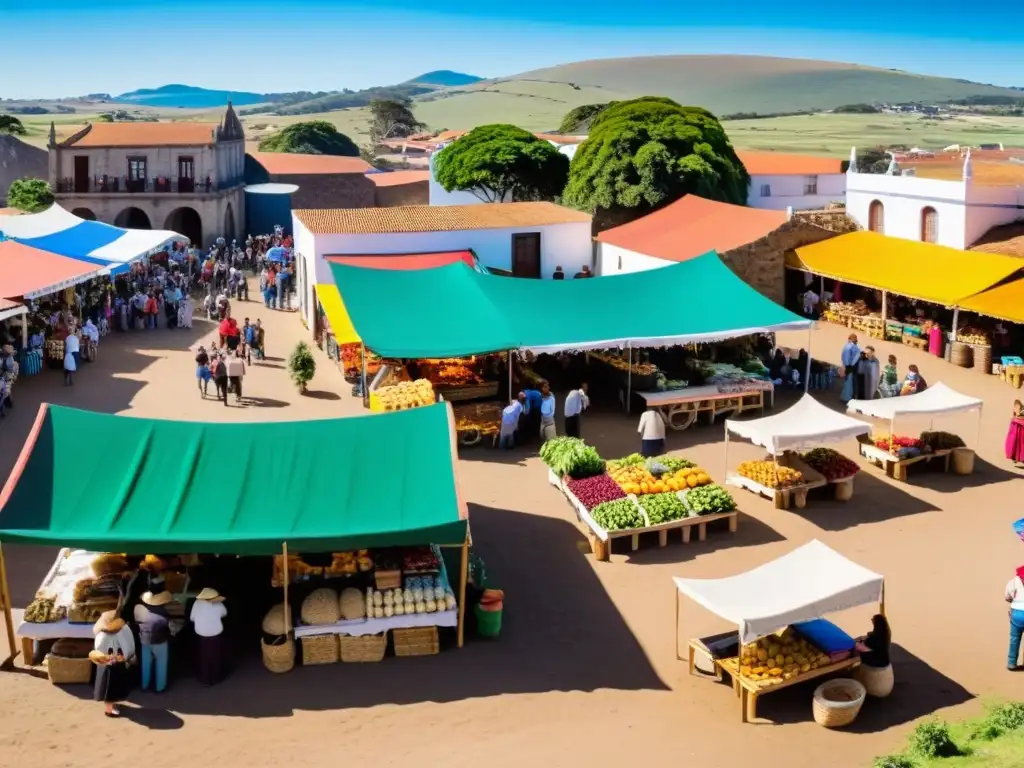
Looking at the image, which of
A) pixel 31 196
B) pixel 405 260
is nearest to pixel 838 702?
pixel 405 260

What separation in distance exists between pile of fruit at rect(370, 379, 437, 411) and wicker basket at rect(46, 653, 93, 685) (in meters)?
7.29

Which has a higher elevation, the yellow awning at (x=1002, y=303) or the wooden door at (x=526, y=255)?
the wooden door at (x=526, y=255)

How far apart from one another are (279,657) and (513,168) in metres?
32.5

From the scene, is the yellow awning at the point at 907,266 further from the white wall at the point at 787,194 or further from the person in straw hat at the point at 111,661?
the white wall at the point at 787,194

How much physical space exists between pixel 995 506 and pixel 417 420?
7897 mm

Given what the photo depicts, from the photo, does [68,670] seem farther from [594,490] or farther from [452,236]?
[452,236]

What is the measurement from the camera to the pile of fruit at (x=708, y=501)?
13.6 metres

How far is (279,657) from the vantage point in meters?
10.3

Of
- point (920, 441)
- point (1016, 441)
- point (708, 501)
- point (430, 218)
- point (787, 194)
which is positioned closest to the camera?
point (708, 501)

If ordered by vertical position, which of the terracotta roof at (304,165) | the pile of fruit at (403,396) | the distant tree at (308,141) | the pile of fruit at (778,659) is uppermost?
the distant tree at (308,141)

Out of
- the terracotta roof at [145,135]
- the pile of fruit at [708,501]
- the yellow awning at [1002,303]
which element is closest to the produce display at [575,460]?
the pile of fruit at [708,501]

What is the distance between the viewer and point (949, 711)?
32.0 feet

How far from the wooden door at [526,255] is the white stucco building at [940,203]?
9.19m

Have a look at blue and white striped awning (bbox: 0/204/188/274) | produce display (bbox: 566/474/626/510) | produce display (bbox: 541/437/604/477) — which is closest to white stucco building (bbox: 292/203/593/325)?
blue and white striped awning (bbox: 0/204/188/274)
